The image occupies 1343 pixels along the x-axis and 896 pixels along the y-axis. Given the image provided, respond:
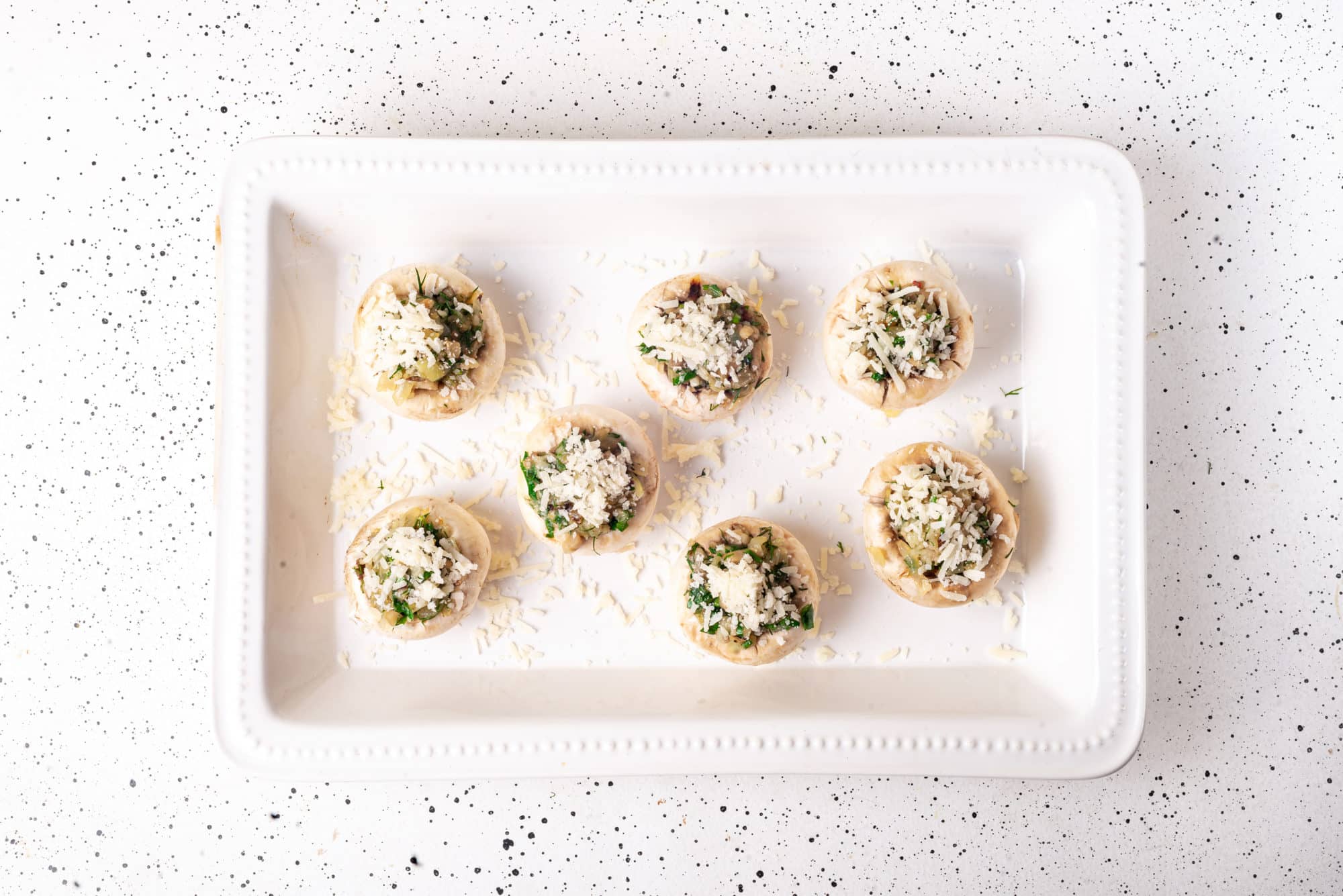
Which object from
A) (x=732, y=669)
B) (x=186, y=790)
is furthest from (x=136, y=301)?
(x=732, y=669)

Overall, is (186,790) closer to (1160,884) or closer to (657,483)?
(657,483)

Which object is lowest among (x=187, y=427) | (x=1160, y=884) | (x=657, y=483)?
(x=1160, y=884)

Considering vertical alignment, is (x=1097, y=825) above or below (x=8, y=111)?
below

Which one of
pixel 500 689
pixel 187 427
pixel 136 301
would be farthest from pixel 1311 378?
pixel 136 301

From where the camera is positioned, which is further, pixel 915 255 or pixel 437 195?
pixel 915 255

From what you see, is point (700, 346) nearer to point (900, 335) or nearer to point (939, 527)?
point (900, 335)

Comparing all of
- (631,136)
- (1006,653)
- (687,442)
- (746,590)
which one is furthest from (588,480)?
(1006,653)

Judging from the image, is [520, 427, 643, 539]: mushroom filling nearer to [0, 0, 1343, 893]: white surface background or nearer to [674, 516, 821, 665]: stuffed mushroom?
[674, 516, 821, 665]: stuffed mushroom
